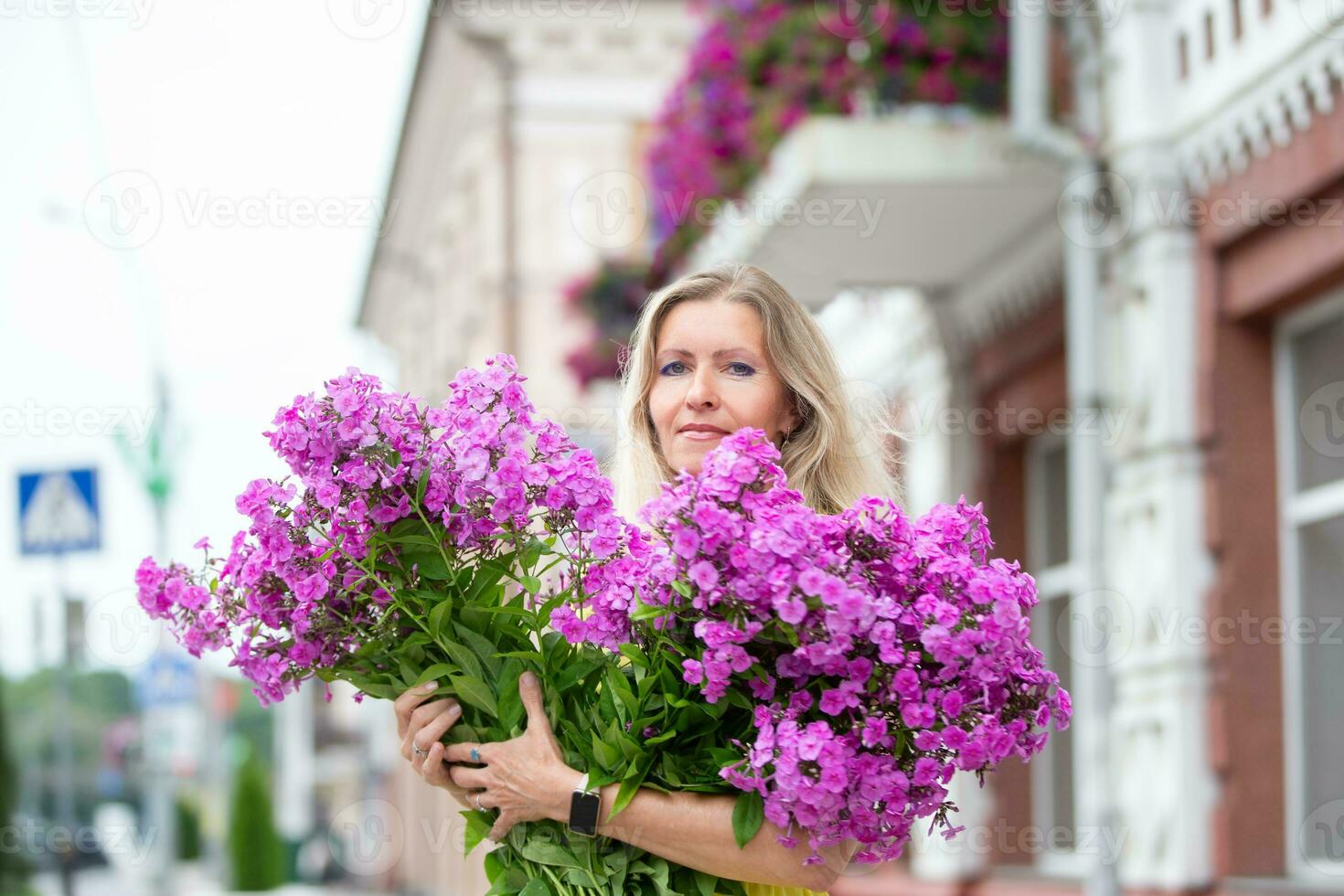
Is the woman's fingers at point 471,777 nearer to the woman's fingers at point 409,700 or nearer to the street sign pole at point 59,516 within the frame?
the woman's fingers at point 409,700

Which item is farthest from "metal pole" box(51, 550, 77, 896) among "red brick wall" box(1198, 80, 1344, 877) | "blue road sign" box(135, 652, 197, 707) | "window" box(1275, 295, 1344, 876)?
"window" box(1275, 295, 1344, 876)

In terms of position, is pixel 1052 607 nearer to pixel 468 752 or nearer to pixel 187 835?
pixel 468 752

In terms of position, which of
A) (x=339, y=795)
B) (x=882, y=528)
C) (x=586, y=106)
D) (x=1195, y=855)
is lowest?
(x=339, y=795)

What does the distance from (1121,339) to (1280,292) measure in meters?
1.18

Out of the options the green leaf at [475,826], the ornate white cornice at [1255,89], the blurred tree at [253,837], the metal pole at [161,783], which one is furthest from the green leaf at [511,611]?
the blurred tree at [253,837]

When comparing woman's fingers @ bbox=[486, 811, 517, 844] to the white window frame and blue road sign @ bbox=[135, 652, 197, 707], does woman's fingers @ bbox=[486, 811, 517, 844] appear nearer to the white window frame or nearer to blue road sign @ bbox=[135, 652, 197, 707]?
the white window frame

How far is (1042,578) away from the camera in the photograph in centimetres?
933

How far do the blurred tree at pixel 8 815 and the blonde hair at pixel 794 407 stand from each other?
14.6 metres

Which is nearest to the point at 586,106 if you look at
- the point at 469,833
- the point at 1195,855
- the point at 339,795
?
the point at 1195,855

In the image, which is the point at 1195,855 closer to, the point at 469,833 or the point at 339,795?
Answer: the point at 469,833

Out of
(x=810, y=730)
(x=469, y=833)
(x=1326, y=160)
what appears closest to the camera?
(x=810, y=730)

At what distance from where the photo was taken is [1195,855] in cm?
686

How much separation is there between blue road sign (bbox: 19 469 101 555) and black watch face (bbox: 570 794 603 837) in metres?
8.45

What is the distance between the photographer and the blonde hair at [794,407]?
→ 2.98m
